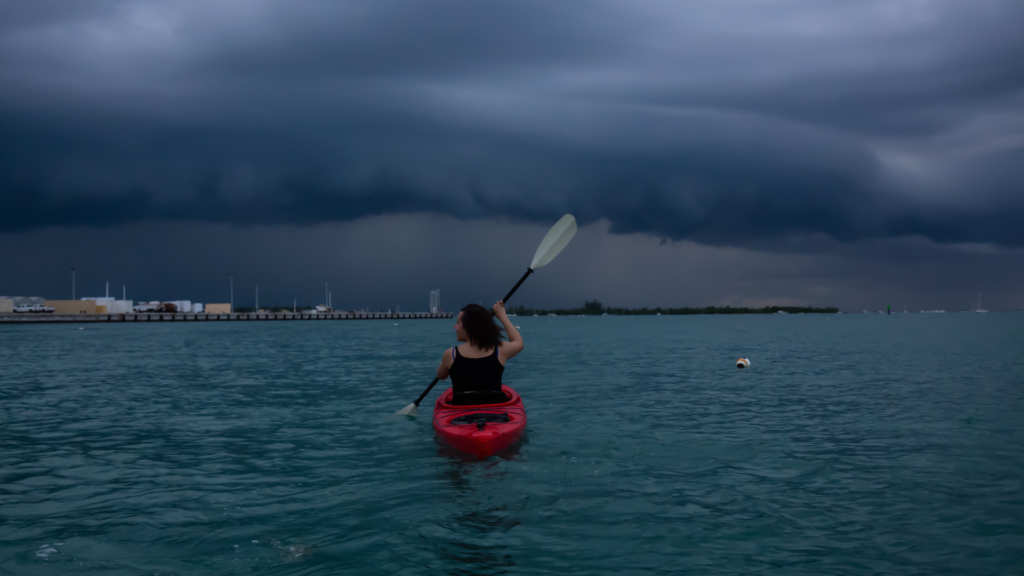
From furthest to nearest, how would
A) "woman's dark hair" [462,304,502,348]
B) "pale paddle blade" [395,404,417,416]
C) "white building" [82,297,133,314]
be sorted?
"white building" [82,297,133,314] < "pale paddle blade" [395,404,417,416] < "woman's dark hair" [462,304,502,348]

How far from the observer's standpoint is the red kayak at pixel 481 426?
32.8 feet

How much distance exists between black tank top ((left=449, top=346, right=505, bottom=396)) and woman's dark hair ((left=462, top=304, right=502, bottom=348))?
0.30 meters

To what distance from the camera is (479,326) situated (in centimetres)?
1002

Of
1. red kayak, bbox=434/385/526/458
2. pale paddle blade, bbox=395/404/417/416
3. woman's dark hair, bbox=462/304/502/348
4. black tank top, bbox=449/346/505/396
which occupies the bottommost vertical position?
pale paddle blade, bbox=395/404/417/416

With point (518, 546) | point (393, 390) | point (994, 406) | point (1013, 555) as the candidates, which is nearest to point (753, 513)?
point (1013, 555)

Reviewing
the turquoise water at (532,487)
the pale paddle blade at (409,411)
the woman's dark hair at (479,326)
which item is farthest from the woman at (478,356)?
the pale paddle blade at (409,411)

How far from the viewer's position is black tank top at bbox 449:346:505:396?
10.4 metres

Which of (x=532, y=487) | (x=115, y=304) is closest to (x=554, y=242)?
(x=532, y=487)

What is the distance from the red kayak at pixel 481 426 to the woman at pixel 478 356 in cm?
17

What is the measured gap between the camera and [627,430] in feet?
46.1

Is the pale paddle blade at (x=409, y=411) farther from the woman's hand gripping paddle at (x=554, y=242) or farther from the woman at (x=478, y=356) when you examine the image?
the woman at (x=478, y=356)

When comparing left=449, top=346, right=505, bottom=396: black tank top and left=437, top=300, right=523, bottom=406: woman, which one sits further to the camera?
left=449, top=346, right=505, bottom=396: black tank top

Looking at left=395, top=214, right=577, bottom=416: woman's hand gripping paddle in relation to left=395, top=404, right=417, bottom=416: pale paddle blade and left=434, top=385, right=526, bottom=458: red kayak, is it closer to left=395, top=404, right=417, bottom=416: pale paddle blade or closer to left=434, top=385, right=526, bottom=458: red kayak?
left=395, top=404, right=417, bottom=416: pale paddle blade

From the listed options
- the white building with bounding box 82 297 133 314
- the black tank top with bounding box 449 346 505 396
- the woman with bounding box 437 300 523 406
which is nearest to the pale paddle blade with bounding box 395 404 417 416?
the woman with bounding box 437 300 523 406
